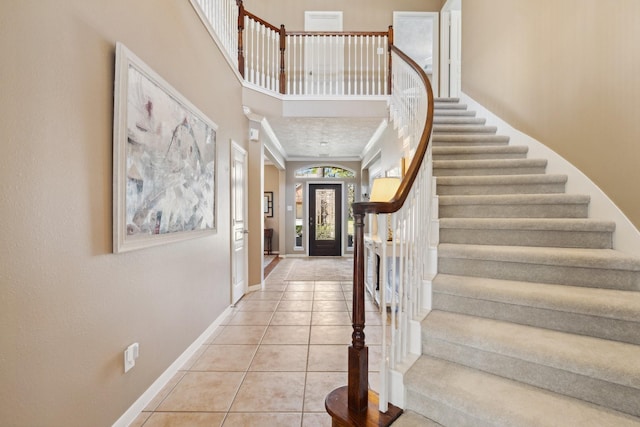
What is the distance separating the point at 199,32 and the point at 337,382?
10.1 ft

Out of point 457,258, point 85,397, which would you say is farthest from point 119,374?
point 457,258

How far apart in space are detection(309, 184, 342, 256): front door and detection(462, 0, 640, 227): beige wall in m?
4.92

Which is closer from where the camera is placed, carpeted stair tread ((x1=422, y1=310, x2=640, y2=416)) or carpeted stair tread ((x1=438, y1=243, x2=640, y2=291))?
carpeted stair tread ((x1=422, y1=310, x2=640, y2=416))

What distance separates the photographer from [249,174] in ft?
14.1

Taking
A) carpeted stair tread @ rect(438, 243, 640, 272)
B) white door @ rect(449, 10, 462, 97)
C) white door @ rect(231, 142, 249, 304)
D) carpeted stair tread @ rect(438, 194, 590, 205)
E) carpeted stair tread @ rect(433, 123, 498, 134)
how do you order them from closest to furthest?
carpeted stair tread @ rect(438, 243, 640, 272) → carpeted stair tread @ rect(438, 194, 590, 205) → carpeted stair tread @ rect(433, 123, 498, 134) → white door @ rect(231, 142, 249, 304) → white door @ rect(449, 10, 462, 97)

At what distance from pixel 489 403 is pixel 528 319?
22.6 inches

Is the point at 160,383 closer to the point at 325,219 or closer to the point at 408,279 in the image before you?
the point at 408,279

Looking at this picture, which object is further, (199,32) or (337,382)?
(199,32)

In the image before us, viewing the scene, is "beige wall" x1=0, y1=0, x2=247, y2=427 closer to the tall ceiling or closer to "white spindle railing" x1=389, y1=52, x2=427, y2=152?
"white spindle railing" x1=389, y1=52, x2=427, y2=152

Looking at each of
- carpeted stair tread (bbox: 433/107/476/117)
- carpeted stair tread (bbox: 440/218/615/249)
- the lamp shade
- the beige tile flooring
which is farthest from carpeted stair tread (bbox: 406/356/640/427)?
carpeted stair tread (bbox: 433/107/476/117)

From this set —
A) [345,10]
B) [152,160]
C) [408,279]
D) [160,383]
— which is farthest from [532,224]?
[345,10]

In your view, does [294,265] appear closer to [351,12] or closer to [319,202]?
[319,202]

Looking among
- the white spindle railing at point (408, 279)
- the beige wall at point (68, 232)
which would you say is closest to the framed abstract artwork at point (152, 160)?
the beige wall at point (68, 232)

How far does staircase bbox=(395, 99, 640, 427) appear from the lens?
1.20 metres
